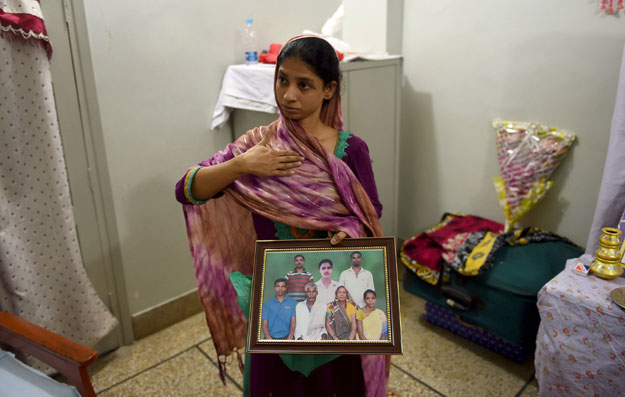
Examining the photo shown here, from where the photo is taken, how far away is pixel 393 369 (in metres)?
2.10

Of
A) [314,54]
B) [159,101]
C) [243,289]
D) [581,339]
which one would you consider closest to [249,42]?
[159,101]

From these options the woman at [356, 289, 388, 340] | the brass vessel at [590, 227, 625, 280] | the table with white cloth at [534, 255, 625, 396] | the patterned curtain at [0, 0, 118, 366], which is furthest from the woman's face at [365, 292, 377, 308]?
the patterned curtain at [0, 0, 118, 366]

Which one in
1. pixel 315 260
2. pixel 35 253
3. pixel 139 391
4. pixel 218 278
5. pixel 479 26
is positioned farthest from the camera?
pixel 479 26

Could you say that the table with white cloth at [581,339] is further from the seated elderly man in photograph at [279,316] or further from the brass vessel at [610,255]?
the seated elderly man in photograph at [279,316]

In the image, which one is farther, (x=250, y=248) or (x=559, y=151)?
(x=559, y=151)

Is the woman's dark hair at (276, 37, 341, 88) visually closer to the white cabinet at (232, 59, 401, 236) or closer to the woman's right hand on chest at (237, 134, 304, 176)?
the woman's right hand on chest at (237, 134, 304, 176)

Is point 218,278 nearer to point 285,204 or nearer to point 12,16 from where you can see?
point 285,204

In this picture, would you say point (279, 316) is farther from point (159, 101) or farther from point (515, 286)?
point (159, 101)

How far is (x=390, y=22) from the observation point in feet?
8.63

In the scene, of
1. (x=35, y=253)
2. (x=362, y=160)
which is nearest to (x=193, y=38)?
(x=35, y=253)

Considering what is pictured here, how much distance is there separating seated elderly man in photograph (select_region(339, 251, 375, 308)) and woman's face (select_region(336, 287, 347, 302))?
0.01 m

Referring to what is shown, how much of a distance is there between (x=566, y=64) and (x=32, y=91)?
214 cm

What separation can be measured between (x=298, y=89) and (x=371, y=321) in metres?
0.56

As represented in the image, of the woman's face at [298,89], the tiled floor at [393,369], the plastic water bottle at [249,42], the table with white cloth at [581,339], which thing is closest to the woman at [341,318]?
the woman's face at [298,89]
